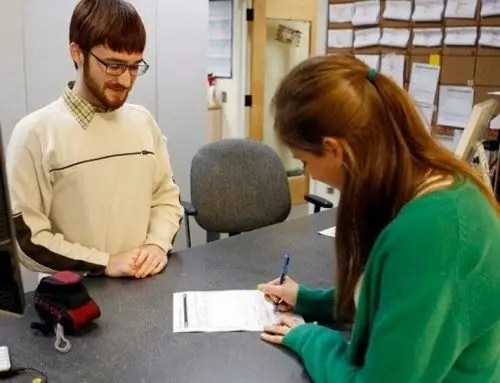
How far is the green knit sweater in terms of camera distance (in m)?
0.85

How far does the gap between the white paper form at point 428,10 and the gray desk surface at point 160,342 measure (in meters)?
2.19

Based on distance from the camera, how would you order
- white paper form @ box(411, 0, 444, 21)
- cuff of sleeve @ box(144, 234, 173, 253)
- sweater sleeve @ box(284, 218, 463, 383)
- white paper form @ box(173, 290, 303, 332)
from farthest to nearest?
white paper form @ box(411, 0, 444, 21) → cuff of sleeve @ box(144, 234, 173, 253) → white paper form @ box(173, 290, 303, 332) → sweater sleeve @ box(284, 218, 463, 383)

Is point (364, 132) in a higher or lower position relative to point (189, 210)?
higher

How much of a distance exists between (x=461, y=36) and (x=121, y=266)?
100 inches

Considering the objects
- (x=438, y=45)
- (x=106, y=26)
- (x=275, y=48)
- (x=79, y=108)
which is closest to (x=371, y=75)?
(x=106, y=26)

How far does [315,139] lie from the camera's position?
96 cm

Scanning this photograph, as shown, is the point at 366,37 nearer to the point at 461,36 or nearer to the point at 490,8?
the point at 461,36

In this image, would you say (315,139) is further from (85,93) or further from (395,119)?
(85,93)

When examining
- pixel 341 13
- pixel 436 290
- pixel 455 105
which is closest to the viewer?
pixel 436 290

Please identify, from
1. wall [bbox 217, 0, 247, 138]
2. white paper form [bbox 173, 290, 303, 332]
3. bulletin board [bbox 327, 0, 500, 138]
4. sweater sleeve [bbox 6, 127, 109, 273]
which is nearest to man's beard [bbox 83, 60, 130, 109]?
sweater sleeve [bbox 6, 127, 109, 273]

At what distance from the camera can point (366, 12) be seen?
3.68 meters

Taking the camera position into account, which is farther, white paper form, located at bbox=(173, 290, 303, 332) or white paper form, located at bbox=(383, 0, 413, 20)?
white paper form, located at bbox=(383, 0, 413, 20)

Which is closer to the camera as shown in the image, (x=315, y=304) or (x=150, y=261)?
(x=315, y=304)

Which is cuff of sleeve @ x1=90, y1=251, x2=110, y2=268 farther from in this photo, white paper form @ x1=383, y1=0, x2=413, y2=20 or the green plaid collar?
white paper form @ x1=383, y1=0, x2=413, y2=20
